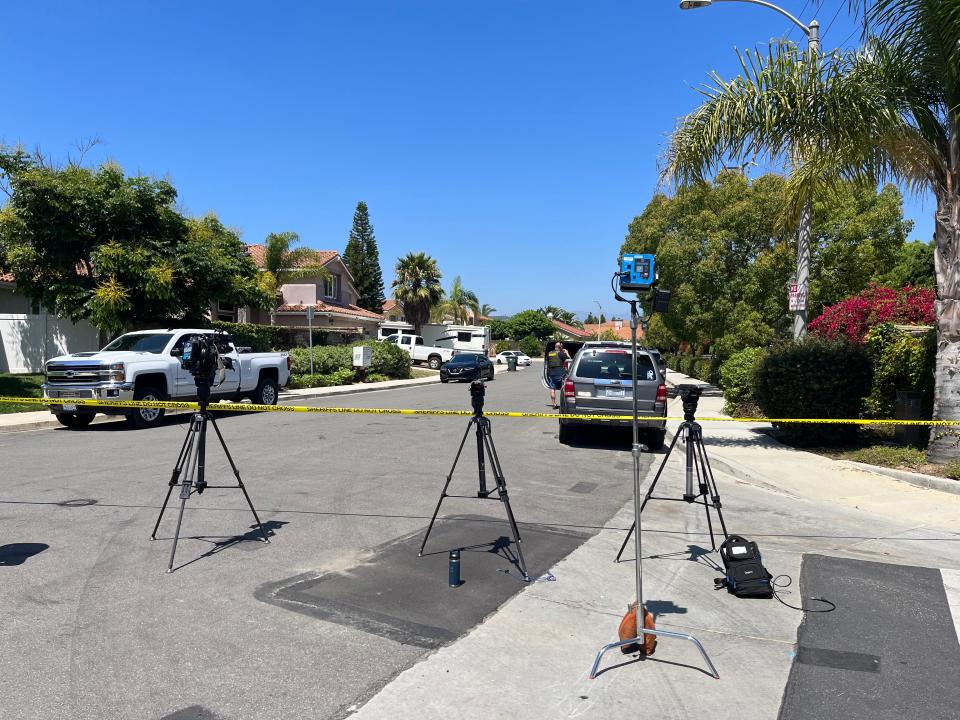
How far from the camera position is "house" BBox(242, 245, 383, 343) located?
3919 centimetres

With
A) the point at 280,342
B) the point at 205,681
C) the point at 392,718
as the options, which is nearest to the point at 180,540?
the point at 205,681

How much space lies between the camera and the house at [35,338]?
2244cm

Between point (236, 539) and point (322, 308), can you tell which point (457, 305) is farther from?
point (236, 539)

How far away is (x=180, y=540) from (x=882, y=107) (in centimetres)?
1051

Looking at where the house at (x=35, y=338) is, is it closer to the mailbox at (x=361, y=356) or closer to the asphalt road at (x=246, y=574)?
the mailbox at (x=361, y=356)

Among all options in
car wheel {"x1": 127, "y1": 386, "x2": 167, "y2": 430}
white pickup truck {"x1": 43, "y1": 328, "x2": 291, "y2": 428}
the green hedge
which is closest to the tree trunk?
white pickup truck {"x1": 43, "y1": 328, "x2": 291, "y2": 428}

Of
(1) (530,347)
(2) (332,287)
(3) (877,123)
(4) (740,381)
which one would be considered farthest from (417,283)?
(3) (877,123)

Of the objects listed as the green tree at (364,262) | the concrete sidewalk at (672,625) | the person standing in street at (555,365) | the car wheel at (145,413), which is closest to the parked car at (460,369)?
the person standing in street at (555,365)

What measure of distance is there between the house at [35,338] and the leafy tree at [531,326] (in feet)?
220

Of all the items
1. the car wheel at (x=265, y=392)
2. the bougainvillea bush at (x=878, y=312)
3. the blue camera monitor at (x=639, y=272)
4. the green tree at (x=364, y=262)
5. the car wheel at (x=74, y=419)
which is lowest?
the car wheel at (x=74, y=419)

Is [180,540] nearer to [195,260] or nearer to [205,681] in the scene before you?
[205,681]

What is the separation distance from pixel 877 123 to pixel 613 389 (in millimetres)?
5489

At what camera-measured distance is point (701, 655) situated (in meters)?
4.17

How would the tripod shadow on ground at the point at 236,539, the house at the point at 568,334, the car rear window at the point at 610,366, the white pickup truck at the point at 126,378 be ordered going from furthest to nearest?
the house at the point at 568,334
the white pickup truck at the point at 126,378
the car rear window at the point at 610,366
the tripod shadow on ground at the point at 236,539
